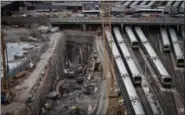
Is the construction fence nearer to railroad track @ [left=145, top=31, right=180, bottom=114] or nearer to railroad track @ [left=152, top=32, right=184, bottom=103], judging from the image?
railroad track @ [left=145, top=31, right=180, bottom=114]

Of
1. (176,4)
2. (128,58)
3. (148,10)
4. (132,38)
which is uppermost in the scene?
(176,4)

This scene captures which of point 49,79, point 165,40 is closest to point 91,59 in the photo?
point 49,79

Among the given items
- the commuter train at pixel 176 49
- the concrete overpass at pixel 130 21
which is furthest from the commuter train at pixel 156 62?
the commuter train at pixel 176 49

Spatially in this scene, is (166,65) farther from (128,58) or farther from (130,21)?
(130,21)

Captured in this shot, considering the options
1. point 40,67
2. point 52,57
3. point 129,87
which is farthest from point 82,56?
point 129,87

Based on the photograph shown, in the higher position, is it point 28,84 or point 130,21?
point 130,21

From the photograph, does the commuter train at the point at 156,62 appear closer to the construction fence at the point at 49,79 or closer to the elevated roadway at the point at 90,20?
the elevated roadway at the point at 90,20

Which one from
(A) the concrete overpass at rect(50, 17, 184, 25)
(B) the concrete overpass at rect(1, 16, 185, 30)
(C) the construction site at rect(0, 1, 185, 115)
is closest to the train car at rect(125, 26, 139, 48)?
(C) the construction site at rect(0, 1, 185, 115)
